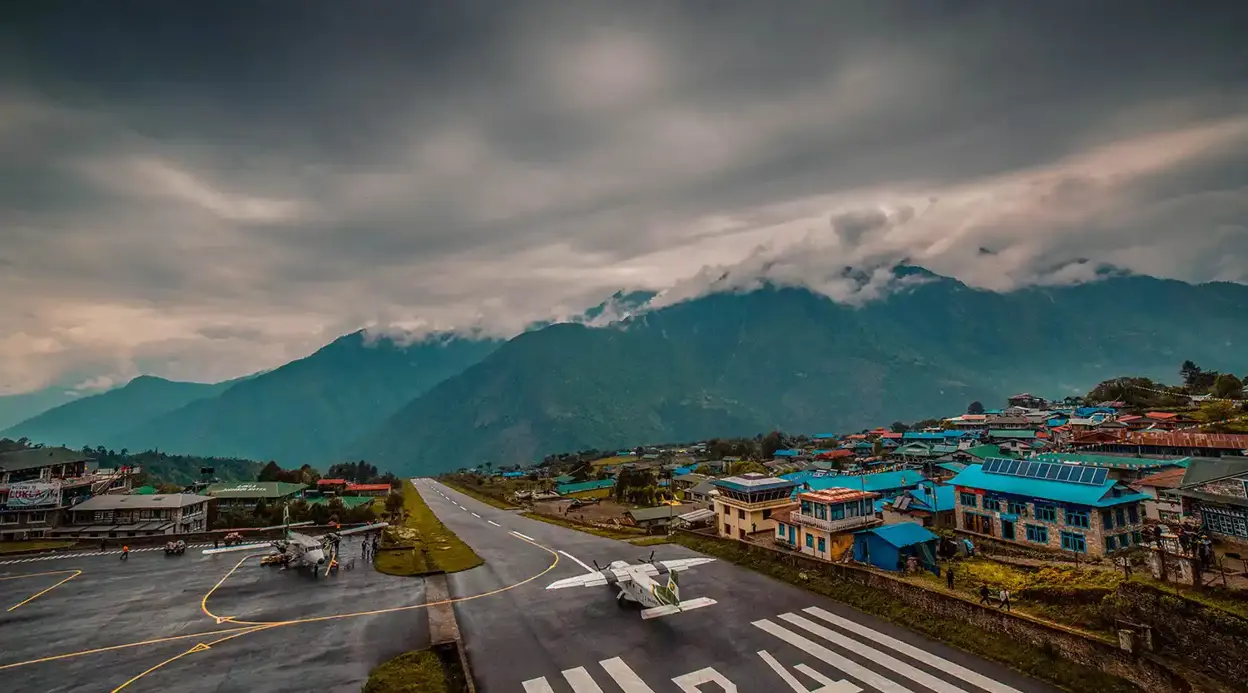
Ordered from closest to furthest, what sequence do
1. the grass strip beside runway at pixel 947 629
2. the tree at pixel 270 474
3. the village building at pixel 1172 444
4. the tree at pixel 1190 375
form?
the grass strip beside runway at pixel 947 629 → the village building at pixel 1172 444 → the tree at pixel 270 474 → the tree at pixel 1190 375

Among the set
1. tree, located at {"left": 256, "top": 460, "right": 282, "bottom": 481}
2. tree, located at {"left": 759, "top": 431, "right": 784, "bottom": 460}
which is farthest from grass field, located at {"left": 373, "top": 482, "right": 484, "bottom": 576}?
tree, located at {"left": 759, "top": 431, "right": 784, "bottom": 460}

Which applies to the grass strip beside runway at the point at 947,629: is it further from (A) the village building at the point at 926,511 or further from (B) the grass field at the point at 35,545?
(B) the grass field at the point at 35,545

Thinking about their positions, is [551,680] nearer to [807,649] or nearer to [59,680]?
[807,649]

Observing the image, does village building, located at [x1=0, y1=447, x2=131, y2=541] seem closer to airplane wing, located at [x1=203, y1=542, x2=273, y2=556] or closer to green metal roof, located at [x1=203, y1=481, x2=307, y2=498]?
green metal roof, located at [x1=203, y1=481, x2=307, y2=498]

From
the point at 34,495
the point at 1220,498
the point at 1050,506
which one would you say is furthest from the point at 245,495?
the point at 1220,498

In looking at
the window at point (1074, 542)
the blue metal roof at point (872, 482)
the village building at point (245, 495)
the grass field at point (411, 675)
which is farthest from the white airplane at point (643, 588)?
the village building at point (245, 495)

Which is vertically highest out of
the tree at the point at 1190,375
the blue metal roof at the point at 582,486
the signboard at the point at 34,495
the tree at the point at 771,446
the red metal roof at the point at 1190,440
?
the tree at the point at 1190,375
